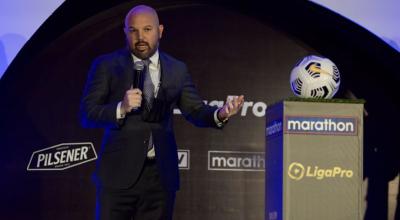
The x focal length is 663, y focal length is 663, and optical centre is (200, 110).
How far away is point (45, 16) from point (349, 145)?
256 cm

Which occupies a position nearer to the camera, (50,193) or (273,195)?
(273,195)

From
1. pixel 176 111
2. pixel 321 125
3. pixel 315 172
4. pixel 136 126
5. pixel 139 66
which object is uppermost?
pixel 176 111

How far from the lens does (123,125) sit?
2.55 meters

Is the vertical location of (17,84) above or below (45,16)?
below

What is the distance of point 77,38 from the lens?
17.4 feet

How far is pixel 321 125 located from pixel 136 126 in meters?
1.28

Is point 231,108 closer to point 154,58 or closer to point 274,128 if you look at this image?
point 154,58

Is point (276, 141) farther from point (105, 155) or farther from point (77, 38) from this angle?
point (77, 38)

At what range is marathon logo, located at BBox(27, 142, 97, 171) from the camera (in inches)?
203

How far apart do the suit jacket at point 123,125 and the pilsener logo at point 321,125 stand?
90 cm

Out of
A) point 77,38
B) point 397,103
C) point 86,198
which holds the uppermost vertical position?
point 77,38

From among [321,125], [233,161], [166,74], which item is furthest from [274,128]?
[233,161]

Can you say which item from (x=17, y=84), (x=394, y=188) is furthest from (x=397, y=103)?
(x=17, y=84)

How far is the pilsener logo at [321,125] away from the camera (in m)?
3.45
